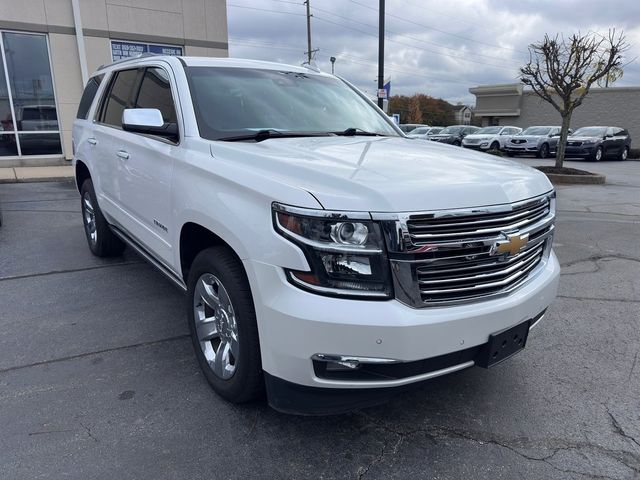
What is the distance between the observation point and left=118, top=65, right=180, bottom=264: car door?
327 centimetres

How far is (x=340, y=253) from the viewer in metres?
2.11

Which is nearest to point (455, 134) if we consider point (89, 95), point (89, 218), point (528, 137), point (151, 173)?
point (528, 137)

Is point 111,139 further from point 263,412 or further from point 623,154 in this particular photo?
point 623,154

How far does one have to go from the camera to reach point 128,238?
4.41 meters

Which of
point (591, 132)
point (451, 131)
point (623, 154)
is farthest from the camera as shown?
point (451, 131)

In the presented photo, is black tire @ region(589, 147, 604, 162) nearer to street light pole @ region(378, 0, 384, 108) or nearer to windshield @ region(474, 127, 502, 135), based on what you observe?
windshield @ region(474, 127, 502, 135)

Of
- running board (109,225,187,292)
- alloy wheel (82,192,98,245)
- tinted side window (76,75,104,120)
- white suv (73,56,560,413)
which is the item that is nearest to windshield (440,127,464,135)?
tinted side window (76,75,104,120)

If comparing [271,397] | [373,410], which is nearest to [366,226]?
[271,397]

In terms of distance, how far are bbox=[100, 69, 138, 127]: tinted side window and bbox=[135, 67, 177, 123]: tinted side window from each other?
0.98ft

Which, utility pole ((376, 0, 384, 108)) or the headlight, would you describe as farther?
utility pole ((376, 0, 384, 108))

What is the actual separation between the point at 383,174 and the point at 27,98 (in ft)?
47.7

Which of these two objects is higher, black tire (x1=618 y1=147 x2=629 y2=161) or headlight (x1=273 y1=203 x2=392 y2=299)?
headlight (x1=273 y1=203 x2=392 y2=299)

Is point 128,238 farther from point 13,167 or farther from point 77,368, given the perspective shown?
point 13,167

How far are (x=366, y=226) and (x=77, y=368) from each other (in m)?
2.34
